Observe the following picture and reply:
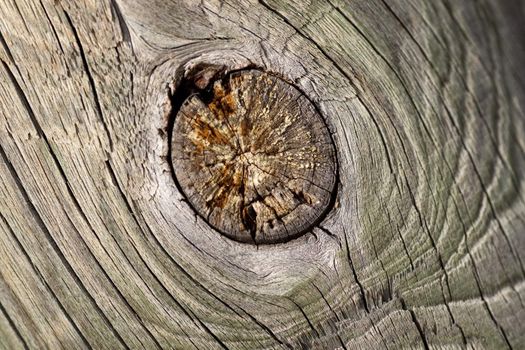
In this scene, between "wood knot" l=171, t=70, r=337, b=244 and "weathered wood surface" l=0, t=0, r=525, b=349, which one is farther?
"wood knot" l=171, t=70, r=337, b=244

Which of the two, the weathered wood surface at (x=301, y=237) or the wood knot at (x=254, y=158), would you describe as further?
the wood knot at (x=254, y=158)

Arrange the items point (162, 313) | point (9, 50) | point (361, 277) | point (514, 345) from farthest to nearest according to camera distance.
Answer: point (162, 313), point (9, 50), point (361, 277), point (514, 345)

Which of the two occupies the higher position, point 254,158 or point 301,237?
point 254,158

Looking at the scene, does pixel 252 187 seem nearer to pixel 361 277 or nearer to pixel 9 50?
pixel 361 277

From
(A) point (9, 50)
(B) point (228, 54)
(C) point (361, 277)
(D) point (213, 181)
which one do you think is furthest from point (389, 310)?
(A) point (9, 50)
